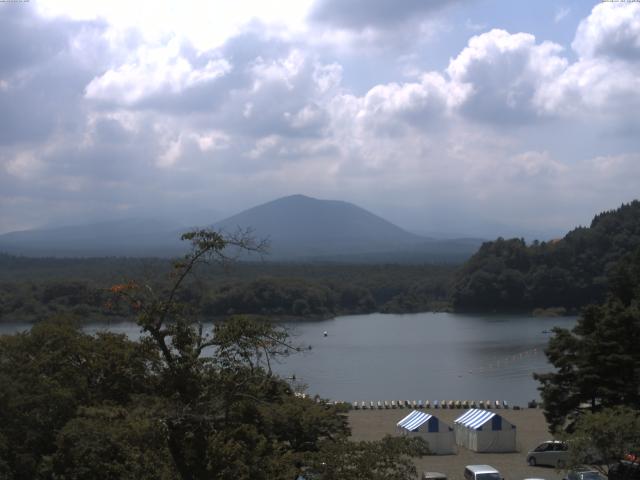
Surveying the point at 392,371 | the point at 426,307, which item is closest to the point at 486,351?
the point at 392,371

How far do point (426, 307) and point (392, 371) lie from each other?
25.9m

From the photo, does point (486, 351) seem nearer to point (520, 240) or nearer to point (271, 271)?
point (520, 240)

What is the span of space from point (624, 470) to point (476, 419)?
512cm

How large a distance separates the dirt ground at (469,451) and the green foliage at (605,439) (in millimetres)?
1958

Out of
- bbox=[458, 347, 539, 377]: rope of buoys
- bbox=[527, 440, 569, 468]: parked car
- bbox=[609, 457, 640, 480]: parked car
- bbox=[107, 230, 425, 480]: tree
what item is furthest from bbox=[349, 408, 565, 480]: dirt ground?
bbox=[458, 347, 539, 377]: rope of buoys

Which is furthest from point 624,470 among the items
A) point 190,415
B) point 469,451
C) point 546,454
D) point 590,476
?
point 190,415

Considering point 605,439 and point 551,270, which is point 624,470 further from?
point 551,270

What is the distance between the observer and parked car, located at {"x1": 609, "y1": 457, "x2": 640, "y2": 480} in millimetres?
8242

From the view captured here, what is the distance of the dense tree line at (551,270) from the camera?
46281 mm

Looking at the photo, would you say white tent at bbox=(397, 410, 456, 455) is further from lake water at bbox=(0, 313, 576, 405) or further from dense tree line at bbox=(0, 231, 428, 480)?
dense tree line at bbox=(0, 231, 428, 480)

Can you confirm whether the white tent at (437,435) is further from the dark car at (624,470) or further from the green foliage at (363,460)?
the green foliage at (363,460)

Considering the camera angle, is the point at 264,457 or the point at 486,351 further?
the point at 486,351

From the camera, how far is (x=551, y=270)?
4666cm

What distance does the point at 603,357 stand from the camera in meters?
11.2
